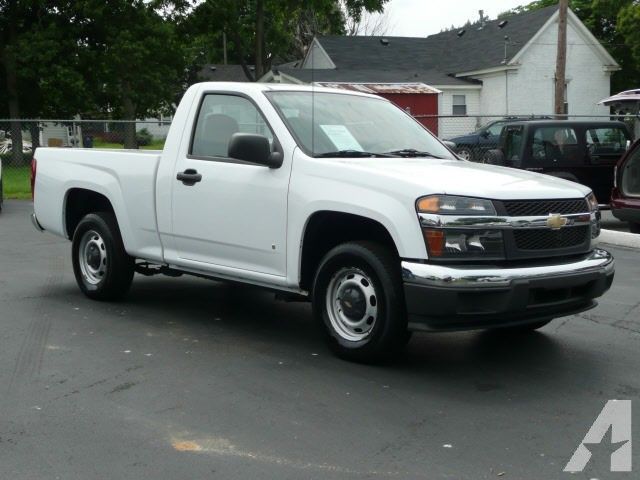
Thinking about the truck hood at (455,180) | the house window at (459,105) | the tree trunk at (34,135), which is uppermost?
the house window at (459,105)

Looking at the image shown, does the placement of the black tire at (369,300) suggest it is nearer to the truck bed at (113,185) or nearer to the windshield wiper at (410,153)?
the windshield wiper at (410,153)

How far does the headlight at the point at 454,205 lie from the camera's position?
556 cm

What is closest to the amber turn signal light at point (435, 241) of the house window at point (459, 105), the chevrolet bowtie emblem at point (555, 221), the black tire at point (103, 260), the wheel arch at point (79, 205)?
the chevrolet bowtie emblem at point (555, 221)

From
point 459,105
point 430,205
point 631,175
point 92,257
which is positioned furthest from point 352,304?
point 459,105

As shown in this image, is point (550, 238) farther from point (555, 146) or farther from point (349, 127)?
point (555, 146)

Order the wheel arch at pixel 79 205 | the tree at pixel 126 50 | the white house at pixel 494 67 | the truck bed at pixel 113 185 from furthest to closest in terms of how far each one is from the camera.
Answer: the white house at pixel 494 67 < the tree at pixel 126 50 < the wheel arch at pixel 79 205 < the truck bed at pixel 113 185

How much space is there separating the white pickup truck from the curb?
5875 millimetres

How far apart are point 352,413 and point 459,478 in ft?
3.39

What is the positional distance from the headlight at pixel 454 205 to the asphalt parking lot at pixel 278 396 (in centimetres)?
109

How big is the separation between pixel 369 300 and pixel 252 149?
1.31 m

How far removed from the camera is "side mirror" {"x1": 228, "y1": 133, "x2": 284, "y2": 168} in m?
6.29

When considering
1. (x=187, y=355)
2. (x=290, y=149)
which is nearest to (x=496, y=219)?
(x=290, y=149)

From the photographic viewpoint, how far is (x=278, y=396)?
18.0ft

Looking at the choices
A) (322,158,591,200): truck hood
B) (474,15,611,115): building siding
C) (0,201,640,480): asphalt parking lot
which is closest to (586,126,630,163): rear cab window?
(0,201,640,480): asphalt parking lot
